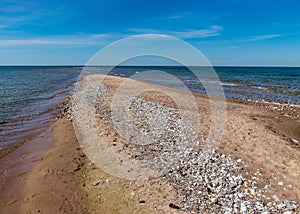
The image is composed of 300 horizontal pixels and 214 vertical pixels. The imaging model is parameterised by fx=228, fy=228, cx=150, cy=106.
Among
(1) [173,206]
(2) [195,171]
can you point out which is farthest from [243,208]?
(2) [195,171]

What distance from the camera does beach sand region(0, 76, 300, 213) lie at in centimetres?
612

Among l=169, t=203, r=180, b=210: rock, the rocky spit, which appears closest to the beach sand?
l=169, t=203, r=180, b=210: rock

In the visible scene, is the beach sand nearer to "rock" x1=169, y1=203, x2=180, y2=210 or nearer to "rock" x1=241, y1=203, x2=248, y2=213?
"rock" x1=169, y1=203, x2=180, y2=210

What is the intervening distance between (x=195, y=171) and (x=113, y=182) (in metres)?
2.59

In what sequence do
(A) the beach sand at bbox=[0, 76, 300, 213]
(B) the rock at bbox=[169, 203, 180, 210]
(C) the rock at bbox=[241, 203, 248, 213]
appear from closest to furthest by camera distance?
(C) the rock at bbox=[241, 203, 248, 213] → (B) the rock at bbox=[169, 203, 180, 210] → (A) the beach sand at bbox=[0, 76, 300, 213]

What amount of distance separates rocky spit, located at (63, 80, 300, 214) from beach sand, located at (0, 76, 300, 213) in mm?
329

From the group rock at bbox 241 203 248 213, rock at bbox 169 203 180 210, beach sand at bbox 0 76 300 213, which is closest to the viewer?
rock at bbox 241 203 248 213

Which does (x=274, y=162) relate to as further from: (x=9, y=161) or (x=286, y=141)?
(x=9, y=161)

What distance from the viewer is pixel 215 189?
632cm

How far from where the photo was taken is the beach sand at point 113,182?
612 centimetres

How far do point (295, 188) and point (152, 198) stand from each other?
4.02 metres

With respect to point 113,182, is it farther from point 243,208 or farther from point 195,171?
point 243,208

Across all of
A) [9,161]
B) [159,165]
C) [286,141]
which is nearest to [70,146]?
[9,161]

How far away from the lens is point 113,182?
23.1ft
